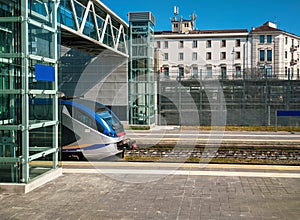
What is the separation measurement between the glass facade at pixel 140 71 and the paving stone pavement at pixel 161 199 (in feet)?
50.9

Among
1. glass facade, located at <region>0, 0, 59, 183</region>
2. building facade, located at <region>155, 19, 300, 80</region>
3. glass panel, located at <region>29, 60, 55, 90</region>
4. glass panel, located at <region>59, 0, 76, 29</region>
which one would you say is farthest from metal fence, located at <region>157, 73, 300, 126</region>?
building facade, located at <region>155, 19, 300, 80</region>

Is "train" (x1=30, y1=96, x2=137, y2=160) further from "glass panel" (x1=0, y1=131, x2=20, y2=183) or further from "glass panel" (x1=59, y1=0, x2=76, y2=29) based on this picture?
"glass panel" (x1=59, y1=0, x2=76, y2=29)

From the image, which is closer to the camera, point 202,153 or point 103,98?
point 202,153

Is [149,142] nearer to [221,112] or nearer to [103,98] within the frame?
[103,98]

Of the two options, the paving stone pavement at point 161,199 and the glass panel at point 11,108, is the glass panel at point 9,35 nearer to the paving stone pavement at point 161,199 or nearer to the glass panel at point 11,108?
the glass panel at point 11,108

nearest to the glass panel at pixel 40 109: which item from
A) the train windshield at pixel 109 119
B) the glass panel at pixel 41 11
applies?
the glass panel at pixel 41 11

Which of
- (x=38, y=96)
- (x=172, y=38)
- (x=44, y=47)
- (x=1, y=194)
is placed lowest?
(x=1, y=194)

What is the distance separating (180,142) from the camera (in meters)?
16.0

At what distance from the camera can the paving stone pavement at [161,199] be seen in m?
5.90

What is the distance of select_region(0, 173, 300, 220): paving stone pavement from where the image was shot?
5.90 m

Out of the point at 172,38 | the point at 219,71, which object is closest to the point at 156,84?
the point at 219,71

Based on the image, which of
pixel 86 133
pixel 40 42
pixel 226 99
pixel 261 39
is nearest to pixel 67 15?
pixel 86 133

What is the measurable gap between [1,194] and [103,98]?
1708 centimetres

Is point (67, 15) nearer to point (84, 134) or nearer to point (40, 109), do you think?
point (84, 134)
